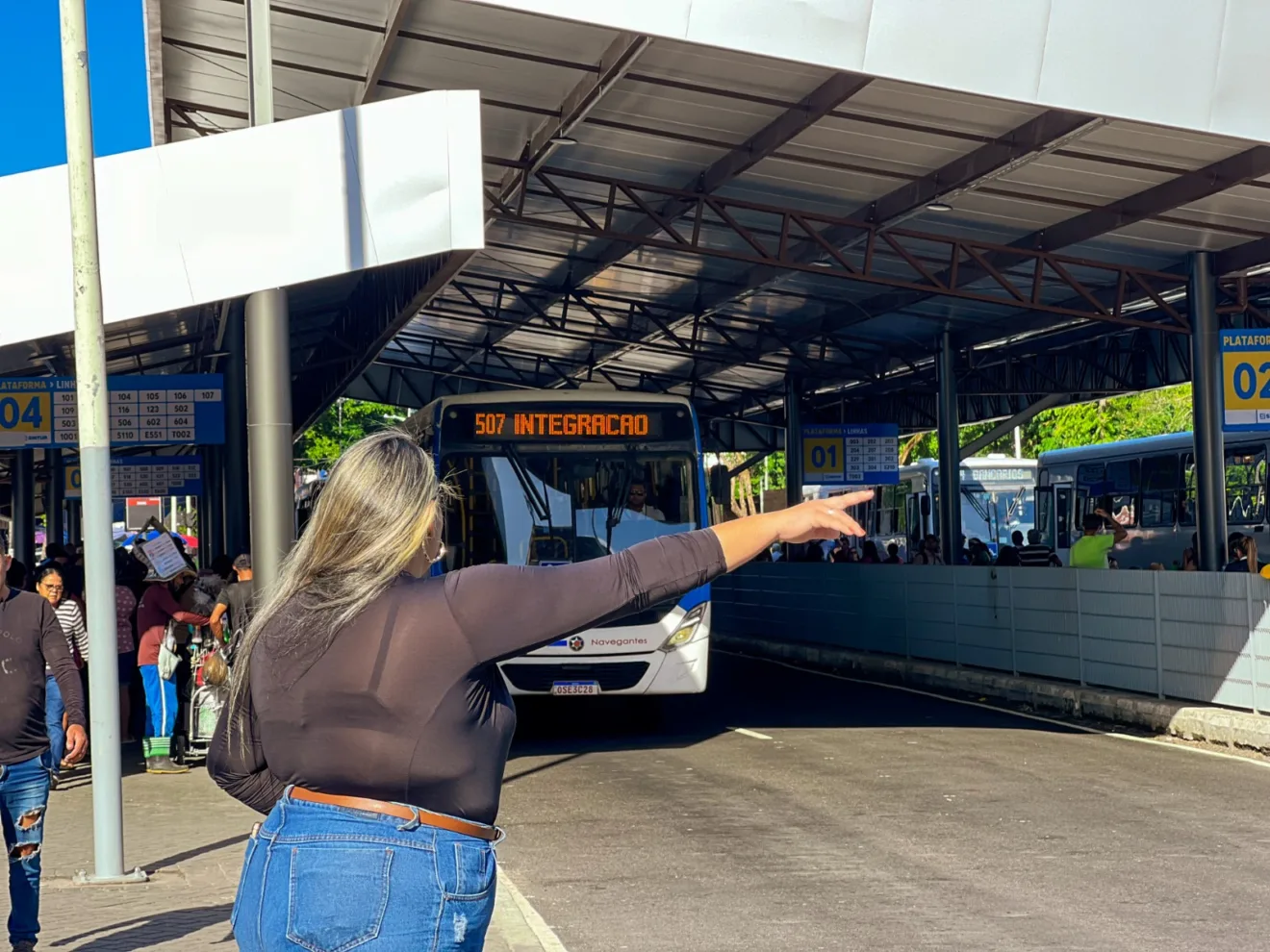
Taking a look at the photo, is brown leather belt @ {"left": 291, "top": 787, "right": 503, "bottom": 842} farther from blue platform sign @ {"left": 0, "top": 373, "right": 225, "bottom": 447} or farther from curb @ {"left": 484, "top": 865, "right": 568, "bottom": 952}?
blue platform sign @ {"left": 0, "top": 373, "right": 225, "bottom": 447}

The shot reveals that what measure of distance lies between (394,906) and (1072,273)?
2137 cm

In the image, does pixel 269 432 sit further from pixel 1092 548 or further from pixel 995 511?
pixel 995 511

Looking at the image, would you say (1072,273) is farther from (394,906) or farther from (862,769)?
(394,906)

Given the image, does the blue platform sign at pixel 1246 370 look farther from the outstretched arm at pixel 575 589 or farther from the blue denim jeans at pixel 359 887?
the blue denim jeans at pixel 359 887

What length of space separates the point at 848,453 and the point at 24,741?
1178 inches

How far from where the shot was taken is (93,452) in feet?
29.1

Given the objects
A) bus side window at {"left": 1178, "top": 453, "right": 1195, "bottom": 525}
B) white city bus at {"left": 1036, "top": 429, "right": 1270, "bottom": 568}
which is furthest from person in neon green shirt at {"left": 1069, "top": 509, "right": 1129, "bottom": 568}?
bus side window at {"left": 1178, "top": 453, "right": 1195, "bottom": 525}

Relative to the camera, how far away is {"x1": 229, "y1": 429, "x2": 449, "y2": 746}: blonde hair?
9.14 feet

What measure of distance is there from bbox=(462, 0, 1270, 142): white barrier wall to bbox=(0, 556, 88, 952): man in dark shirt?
21.0ft

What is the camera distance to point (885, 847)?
9.53 metres

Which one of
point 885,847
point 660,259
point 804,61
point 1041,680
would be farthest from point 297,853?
point 660,259

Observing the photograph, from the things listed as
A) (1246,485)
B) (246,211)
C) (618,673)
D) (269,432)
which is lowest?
(618,673)

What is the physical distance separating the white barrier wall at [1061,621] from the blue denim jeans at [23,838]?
11.1 metres

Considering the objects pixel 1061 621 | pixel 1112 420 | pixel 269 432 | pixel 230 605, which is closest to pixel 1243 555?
pixel 1061 621
